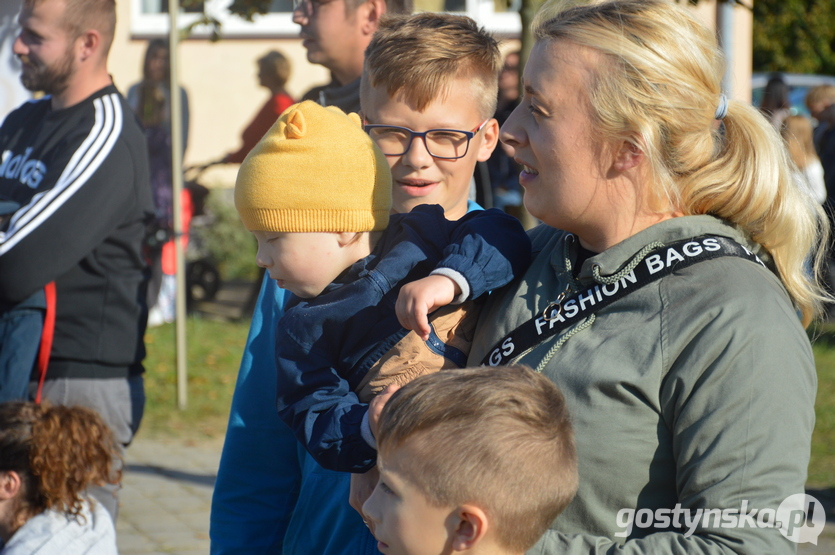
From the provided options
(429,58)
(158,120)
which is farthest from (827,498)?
(158,120)

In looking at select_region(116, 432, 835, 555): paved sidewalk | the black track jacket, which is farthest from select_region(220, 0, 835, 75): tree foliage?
the black track jacket

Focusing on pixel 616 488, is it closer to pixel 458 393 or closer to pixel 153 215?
pixel 458 393

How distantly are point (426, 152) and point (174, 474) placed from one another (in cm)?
429

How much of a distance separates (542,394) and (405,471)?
25 cm

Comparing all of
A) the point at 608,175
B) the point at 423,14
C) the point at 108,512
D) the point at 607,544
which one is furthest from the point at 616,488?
the point at 108,512

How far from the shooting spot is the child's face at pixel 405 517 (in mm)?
1414

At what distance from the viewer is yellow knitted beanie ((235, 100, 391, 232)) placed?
1.79 m

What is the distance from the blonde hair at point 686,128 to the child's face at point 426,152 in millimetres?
549

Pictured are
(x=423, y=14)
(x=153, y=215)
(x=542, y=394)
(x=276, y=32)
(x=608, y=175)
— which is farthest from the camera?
(x=276, y=32)

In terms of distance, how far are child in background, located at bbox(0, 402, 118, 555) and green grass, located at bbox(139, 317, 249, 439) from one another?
2.42 metres

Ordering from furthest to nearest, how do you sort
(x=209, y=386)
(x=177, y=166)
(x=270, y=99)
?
(x=270, y=99) → (x=209, y=386) → (x=177, y=166)

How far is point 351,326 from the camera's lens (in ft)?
5.78

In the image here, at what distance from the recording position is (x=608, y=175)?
1.69m

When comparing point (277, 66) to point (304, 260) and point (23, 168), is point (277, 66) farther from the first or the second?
point (304, 260)
